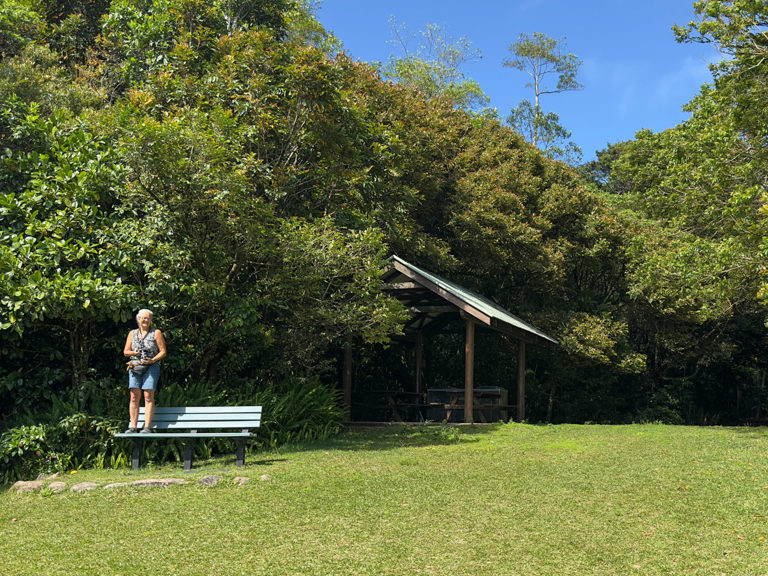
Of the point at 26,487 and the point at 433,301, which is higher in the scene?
the point at 433,301

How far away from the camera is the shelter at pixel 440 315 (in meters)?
13.9

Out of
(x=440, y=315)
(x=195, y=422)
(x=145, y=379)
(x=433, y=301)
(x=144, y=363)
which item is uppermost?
(x=433, y=301)

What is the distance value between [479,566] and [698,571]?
1420mm

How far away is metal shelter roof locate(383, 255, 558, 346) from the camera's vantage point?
13.8 m

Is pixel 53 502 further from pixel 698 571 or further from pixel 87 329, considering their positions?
pixel 698 571

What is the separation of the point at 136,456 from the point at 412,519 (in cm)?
436

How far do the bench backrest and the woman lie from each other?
6.6 inches

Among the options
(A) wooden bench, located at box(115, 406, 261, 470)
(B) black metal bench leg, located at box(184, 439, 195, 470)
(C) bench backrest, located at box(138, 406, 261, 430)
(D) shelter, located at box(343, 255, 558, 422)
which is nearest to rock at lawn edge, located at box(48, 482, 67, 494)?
(A) wooden bench, located at box(115, 406, 261, 470)

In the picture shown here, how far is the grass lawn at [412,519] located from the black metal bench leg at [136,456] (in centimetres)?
23

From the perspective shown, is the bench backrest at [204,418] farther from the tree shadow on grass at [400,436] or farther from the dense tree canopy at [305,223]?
the tree shadow on grass at [400,436]

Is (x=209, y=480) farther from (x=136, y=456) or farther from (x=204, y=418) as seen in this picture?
(x=136, y=456)

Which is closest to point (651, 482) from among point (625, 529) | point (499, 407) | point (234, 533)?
point (625, 529)

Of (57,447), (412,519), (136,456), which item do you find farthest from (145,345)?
(412,519)

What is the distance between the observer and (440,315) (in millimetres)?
17656
